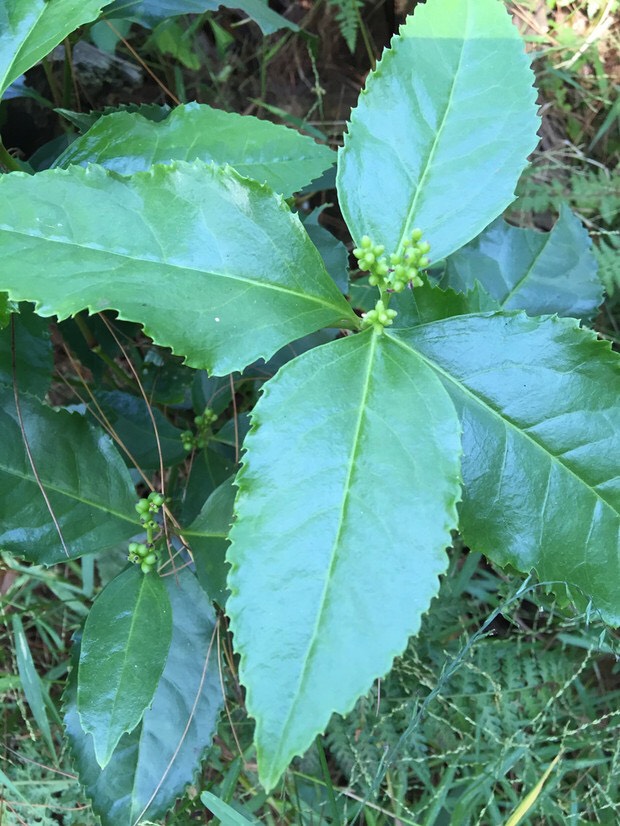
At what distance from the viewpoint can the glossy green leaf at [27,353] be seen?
4.22ft

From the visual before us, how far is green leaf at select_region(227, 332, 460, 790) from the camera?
750mm

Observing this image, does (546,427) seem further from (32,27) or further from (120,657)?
(32,27)

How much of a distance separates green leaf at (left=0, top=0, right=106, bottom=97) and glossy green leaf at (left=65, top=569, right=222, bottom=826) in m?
0.92

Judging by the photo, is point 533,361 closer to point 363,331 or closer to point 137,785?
point 363,331

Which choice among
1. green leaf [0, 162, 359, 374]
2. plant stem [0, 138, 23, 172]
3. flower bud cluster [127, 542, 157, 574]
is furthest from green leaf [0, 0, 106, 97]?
flower bud cluster [127, 542, 157, 574]

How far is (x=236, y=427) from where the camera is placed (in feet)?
5.00

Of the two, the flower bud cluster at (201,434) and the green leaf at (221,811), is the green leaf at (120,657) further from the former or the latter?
the flower bud cluster at (201,434)

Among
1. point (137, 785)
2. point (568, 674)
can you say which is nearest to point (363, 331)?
point (137, 785)

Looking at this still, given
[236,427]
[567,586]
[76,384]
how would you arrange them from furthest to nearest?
[76,384], [236,427], [567,586]

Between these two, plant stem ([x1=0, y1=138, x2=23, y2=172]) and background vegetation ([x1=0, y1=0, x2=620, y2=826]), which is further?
background vegetation ([x1=0, y1=0, x2=620, y2=826])

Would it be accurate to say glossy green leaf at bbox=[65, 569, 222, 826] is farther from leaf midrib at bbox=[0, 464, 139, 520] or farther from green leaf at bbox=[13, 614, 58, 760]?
green leaf at bbox=[13, 614, 58, 760]

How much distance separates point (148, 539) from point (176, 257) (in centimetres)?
57

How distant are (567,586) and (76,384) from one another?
1.20 metres

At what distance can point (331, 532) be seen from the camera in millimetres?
817
